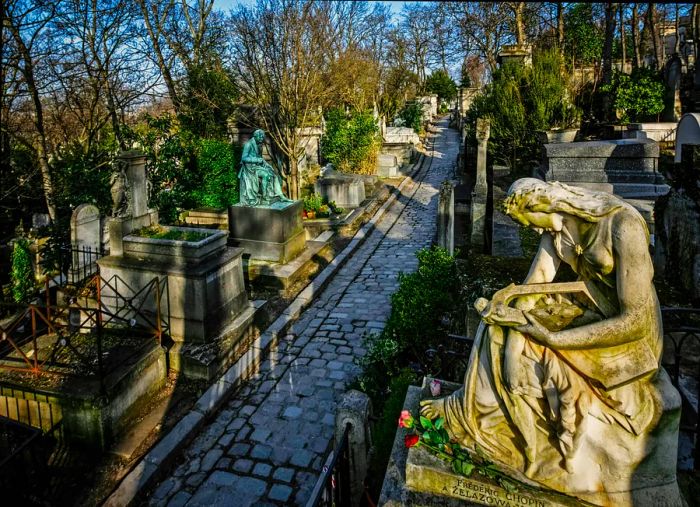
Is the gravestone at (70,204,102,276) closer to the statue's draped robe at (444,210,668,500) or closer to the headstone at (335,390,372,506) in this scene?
the headstone at (335,390,372,506)

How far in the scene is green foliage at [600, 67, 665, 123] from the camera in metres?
18.4

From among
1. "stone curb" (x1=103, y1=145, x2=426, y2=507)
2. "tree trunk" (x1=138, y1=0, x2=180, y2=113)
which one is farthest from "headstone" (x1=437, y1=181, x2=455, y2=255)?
"tree trunk" (x1=138, y1=0, x2=180, y2=113)

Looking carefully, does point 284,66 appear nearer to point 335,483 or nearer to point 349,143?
point 349,143

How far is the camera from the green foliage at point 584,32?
28984mm

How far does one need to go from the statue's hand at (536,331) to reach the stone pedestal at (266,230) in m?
8.31

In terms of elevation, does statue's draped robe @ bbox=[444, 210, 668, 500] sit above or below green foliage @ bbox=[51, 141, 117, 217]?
below

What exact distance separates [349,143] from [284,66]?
534 cm

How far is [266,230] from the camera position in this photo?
10.7 metres

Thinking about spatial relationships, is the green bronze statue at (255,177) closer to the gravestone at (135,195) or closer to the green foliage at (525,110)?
the gravestone at (135,195)

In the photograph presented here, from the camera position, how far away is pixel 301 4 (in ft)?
52.2

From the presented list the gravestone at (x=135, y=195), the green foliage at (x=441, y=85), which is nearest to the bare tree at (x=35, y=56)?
the gravestone at (x=135, y=195)

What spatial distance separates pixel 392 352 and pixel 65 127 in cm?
1592

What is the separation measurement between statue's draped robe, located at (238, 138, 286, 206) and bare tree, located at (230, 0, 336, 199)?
4613 millimetres

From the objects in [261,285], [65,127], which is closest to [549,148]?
[261,285]
